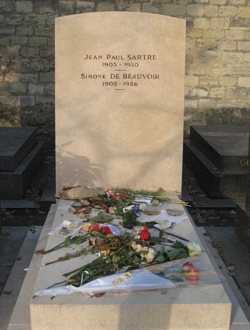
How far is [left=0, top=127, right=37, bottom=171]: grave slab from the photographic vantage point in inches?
223

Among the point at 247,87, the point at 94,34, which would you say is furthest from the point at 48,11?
the point at 94,34

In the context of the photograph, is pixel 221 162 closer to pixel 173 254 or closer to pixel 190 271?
pixel 173 254

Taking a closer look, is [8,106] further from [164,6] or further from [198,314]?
[198,314]

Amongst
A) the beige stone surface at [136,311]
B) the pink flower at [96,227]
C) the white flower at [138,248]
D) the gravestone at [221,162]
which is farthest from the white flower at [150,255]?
the gravestone at [221,162]

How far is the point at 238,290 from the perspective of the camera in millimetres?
3570

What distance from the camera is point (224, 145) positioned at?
641 cm

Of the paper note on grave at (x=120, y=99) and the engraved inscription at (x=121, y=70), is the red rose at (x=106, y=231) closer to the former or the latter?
the paper note on grave at (x=120, y=99)

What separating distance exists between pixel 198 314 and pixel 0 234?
8.49 ft

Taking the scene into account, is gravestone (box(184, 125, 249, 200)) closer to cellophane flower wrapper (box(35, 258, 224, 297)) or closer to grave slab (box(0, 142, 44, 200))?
grave slab (box(0, 142, 44, 200))

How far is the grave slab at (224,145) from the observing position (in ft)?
19.2

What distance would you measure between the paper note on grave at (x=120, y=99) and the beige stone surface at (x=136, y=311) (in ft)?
6.30

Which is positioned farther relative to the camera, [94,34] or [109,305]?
[94,34]

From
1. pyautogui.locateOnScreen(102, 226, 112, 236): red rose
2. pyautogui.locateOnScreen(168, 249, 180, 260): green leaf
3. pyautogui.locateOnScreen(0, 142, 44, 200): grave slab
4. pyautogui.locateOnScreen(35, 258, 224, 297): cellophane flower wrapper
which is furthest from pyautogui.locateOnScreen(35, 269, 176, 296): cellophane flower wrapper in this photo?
pyautogui.locateOnScreen(0, 142, 44, 200): grave slab

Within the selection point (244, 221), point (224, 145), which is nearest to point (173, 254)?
point (244, 221)
